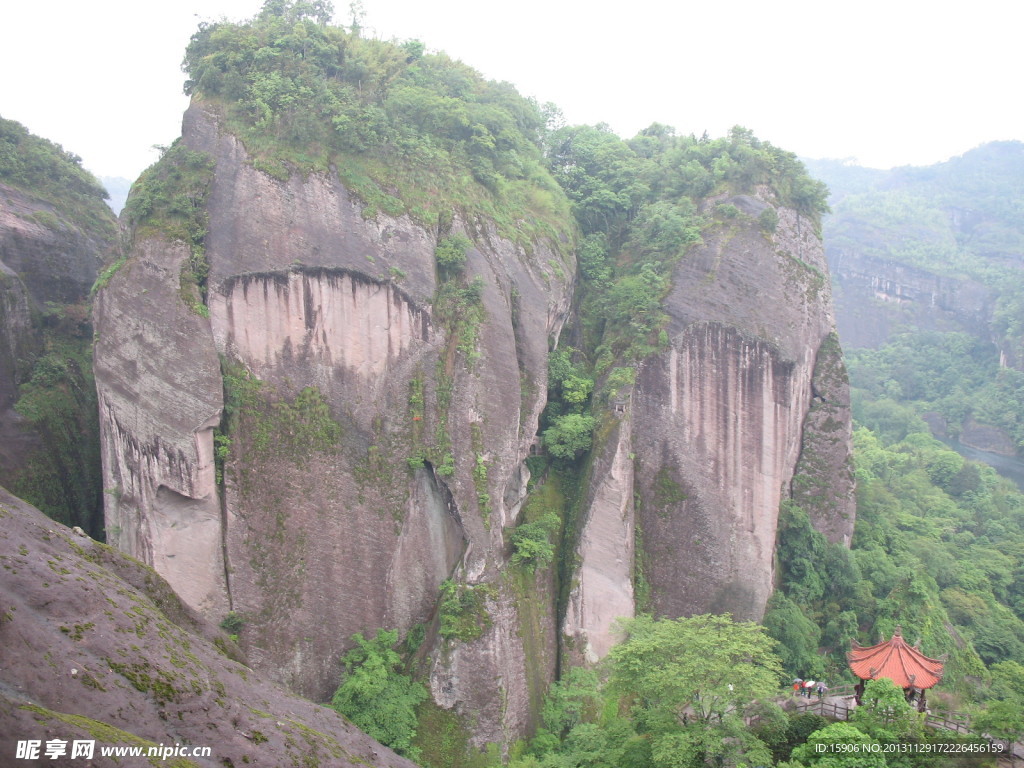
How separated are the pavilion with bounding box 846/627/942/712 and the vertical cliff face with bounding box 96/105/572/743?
299 inches

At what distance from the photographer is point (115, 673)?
7.03 meters

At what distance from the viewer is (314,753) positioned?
806cm

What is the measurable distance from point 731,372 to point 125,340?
49.0 feet

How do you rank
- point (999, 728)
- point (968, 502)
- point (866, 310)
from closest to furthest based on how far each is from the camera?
point (999, 728)
point (968, 502)
point (866, 310)

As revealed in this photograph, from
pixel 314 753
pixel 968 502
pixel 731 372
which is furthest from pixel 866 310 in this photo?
pixel 314 753

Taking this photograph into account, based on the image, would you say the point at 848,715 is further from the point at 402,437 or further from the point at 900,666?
the point at 402,437

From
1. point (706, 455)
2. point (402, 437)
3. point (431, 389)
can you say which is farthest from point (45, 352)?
point (706, 455)

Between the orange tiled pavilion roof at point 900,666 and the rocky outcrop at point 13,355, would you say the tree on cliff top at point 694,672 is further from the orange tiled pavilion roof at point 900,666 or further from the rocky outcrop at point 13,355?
the rocky outcrop at point 13,355

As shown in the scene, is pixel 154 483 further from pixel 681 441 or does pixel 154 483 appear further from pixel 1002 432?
pixel 1002 432

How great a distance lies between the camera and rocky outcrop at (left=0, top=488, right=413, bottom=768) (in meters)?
6.25

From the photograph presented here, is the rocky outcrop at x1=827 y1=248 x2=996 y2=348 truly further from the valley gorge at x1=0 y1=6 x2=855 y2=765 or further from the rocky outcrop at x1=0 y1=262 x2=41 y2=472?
the rocky outcrop at x1=0 y1=262 x2=41 y2=472

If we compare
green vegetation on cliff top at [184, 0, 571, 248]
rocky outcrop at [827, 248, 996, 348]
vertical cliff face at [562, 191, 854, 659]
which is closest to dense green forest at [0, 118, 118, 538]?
green vegetation on cliff top at [184, 0, 571, 248]

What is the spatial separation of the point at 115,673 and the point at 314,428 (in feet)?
32.8

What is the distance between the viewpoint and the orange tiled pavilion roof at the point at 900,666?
12.9 meters
